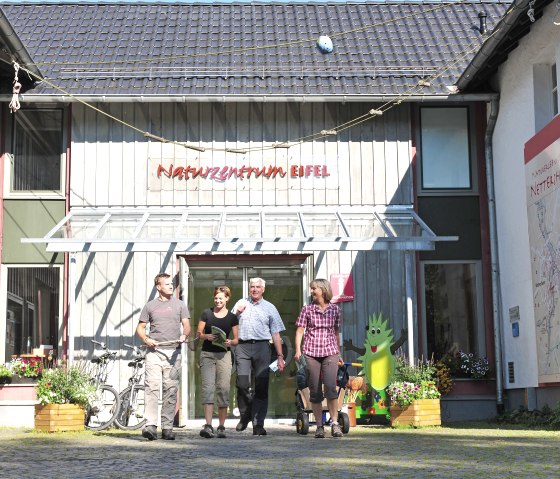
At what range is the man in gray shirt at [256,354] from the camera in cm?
1183

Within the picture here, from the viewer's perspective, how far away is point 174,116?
1622 centimetres

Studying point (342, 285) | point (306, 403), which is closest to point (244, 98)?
point (342, 285)

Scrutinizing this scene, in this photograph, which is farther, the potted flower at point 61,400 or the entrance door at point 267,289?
the entrance door at point 267,289

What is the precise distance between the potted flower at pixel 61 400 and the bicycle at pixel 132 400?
2.41 feet

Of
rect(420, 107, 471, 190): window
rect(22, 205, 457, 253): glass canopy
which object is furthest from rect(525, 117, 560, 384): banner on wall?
rect(420, 107, 471, 190): window

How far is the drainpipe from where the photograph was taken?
15.5m

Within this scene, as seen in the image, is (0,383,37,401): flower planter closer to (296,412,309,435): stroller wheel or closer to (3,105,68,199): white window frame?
(3,105,68,199): white window frame

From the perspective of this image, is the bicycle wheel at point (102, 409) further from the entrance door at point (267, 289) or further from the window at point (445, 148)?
the window at point (445, 148)

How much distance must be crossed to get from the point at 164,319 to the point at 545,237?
498 centimetres

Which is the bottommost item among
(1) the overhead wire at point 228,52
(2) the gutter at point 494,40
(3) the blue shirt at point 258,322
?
(3) the blue shirt at point 258,322

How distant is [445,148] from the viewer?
54.0 ft

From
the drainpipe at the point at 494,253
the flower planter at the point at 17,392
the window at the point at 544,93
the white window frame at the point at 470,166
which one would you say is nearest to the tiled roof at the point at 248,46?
the white window frame at the point at 470,166

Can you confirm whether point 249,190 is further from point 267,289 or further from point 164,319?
point 164,319

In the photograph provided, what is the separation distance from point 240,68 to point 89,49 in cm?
253
